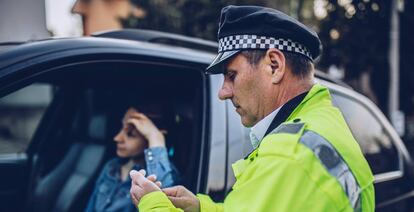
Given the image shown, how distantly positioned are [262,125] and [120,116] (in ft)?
6.66

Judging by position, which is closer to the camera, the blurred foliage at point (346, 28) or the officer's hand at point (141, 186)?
the officer's hand at point (141, 186)

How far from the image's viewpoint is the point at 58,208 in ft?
11.3

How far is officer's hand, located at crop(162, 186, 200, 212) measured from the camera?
1749 millimetres

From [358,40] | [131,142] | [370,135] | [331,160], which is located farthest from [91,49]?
[358,40]

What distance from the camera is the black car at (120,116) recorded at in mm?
2191

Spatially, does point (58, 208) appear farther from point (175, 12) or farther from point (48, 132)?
point (175, 12)

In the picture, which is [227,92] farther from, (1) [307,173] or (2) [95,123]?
(2) [95,123]

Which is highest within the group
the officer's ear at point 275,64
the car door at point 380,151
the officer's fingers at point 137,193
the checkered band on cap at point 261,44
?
the checkered band on cap at point 261,44

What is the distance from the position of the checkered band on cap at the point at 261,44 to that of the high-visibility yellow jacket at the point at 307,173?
225 millimetres

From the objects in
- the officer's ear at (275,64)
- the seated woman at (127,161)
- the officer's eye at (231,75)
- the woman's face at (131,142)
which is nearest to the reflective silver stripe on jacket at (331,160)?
the officer's ear at (275,64)

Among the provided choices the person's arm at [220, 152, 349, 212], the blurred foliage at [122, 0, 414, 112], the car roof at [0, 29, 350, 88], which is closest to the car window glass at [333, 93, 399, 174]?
the car roof at [0, 29, 350, 88]

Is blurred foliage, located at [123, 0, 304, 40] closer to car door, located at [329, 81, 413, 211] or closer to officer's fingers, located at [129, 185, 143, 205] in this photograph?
car door, located at [329, 81, 413, 211]

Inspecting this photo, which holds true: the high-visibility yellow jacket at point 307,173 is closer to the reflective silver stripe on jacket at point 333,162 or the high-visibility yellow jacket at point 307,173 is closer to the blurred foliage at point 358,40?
the reflective silver stripe on jacket at point 333,162

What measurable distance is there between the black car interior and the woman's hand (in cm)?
9
